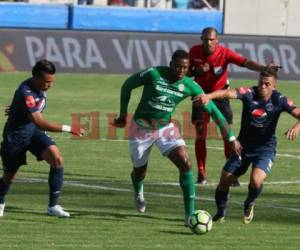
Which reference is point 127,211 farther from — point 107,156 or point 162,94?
point 107,156

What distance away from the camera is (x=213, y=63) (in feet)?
59.5

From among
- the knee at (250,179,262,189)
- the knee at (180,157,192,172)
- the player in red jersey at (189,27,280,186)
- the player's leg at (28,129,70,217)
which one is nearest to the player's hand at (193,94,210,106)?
the knee at (180,157,192,172)

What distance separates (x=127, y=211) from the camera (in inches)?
593

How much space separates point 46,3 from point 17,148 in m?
25.1

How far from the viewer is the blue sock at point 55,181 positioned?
14.2 metres

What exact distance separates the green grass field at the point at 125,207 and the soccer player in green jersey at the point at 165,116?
689 millimetres

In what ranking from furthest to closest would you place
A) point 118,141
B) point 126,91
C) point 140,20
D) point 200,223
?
point 140,20, point 118,141, point 126,91, point 200,223

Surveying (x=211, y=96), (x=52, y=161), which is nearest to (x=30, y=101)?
(x=52, y=161)

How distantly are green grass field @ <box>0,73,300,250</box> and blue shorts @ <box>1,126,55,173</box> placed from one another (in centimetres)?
65

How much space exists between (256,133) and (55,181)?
2.43 metres

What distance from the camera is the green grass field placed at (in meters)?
12.9

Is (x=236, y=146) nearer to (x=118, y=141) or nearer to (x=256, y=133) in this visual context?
(x=256, y=133)

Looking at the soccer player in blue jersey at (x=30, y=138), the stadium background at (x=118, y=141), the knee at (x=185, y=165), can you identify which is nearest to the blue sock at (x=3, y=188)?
the soccer player in blue jersey at (x=30, y=138)

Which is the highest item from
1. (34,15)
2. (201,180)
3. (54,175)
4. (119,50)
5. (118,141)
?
(54,175)
